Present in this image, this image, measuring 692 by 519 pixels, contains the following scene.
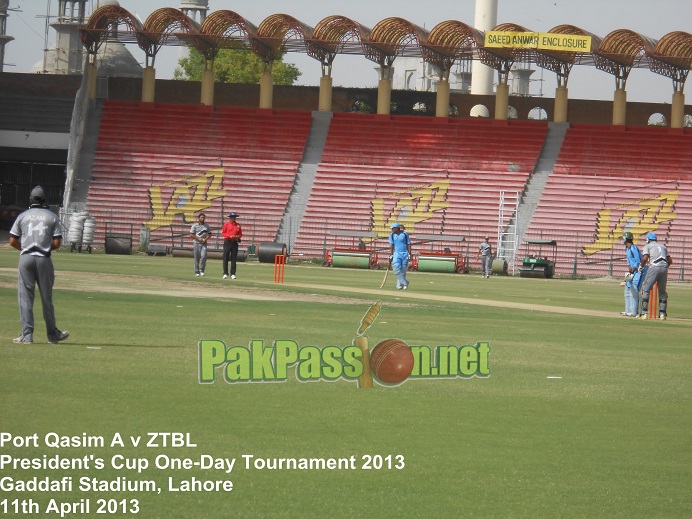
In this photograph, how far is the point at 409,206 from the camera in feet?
180

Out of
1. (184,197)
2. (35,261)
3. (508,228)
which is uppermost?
(184,197)

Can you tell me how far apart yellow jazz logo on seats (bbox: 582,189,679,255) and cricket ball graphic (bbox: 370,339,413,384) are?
4034 centimetres

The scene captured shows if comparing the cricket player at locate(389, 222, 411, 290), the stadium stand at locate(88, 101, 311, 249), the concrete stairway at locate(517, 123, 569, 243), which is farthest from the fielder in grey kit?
the concrete stairway at locate(517, 123, 569, 243)

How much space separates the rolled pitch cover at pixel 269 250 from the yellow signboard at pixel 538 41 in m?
16.6

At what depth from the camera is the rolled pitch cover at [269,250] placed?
50094mm

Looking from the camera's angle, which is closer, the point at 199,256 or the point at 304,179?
the point at 199,256

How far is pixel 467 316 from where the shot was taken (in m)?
24.3

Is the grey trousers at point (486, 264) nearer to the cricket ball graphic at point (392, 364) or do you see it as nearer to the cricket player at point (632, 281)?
the cricket player at point (632, 281)

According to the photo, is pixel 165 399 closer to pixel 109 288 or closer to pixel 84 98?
pixel 109 288

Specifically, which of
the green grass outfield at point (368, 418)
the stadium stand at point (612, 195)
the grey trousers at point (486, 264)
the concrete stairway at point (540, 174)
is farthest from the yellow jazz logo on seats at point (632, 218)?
the green grass outfield at point (368, 418)

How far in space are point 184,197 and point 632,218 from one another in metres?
20.2

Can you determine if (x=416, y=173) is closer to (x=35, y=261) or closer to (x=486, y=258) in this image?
(x=486, y=258)

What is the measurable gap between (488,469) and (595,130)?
52562mm

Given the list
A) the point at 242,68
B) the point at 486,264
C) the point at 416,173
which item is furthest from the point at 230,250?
the point at 242,68
